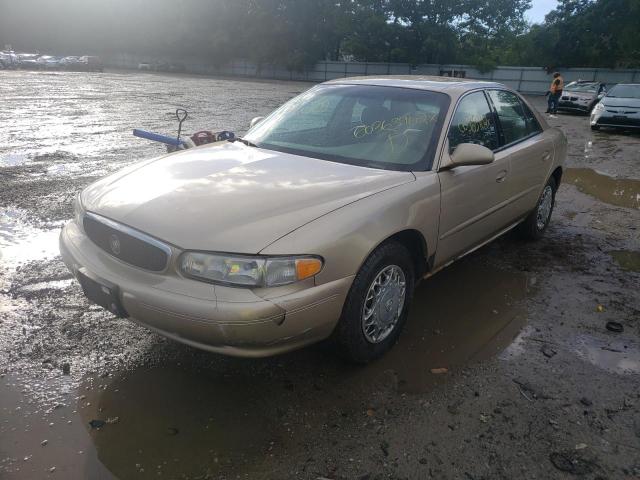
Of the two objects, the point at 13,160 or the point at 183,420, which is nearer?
the point at 183,420

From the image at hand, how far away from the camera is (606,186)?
8008 mm

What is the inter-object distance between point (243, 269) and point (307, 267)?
303 mm

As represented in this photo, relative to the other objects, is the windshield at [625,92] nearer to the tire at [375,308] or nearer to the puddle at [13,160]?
the tire at [375,308]

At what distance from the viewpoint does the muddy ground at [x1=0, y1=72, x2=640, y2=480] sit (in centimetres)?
233

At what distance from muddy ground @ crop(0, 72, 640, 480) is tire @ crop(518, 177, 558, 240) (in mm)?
540

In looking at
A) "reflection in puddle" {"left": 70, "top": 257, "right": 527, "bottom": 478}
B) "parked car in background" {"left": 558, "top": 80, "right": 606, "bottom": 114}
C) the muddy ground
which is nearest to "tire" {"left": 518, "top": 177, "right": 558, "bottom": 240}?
the muddy ground

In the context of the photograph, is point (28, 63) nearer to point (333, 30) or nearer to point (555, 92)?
point (333, 30)

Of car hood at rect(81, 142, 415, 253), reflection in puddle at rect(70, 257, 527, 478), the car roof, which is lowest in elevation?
reflection in puddle at rect(70, 257, 527, 478)

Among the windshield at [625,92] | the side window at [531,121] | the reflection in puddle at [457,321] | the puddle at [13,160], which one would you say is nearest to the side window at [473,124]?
the side window at [531,121]

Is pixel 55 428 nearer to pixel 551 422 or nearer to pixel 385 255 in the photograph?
pixel 385 255

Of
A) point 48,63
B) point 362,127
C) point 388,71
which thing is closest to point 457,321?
point 362,127

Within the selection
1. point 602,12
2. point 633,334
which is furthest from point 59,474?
point 602,12

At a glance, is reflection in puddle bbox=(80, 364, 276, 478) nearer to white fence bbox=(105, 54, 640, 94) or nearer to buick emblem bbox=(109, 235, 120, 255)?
buick emblem bbox=(109, 235, 120, 255)

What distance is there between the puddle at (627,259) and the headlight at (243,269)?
366 centimetres
